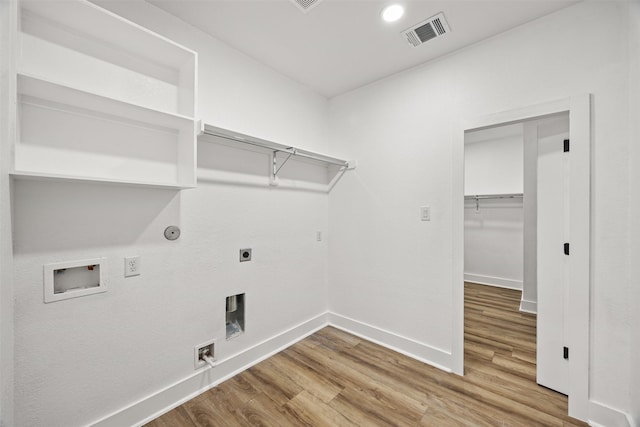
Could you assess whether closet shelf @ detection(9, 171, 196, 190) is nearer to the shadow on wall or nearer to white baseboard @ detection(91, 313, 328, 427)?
the shadow on wall

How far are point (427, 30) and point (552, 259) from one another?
6.13ft

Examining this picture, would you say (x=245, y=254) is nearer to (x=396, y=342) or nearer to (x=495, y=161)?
(x=396, y=342)

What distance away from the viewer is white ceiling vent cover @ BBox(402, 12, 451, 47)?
175 centimetres

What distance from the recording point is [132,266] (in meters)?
1.52

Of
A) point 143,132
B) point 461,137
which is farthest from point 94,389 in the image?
point 461,137

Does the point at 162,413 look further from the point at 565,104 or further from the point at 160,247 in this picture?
the point at 565,104

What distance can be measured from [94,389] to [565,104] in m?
3.25

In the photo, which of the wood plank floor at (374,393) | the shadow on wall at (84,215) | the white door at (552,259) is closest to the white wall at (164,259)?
the shadow on wall at (84,215)

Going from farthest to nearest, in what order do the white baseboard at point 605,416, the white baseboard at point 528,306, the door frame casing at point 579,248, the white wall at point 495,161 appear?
the white wall at point 495,161 < the white baseboard at point 528,306 < the door frame casing at point 579,248 < the white baseboard at point 605,416

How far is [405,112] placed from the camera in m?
2.35

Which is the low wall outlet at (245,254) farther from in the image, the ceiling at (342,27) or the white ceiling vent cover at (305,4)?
the white ceiling vent cover at (305,4)

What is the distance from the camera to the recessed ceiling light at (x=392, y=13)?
164 cm

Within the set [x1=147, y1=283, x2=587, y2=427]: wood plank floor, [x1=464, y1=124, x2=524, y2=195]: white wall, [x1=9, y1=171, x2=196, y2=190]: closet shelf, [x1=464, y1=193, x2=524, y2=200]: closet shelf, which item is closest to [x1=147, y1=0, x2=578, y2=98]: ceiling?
[x1=9, y1=171, x2=196, y2=190]: closet shelf

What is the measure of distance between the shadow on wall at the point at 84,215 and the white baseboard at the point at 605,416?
2.84m
